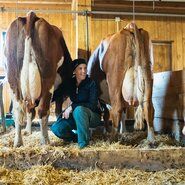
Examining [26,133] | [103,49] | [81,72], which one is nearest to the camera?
[81,72]

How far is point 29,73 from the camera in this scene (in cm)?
307

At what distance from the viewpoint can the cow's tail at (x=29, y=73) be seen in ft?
10.1

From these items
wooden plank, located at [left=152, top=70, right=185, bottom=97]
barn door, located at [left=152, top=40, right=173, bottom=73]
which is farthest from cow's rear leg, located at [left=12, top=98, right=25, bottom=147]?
barn door, located at [left=152, top=40, right=173, bottom=73]

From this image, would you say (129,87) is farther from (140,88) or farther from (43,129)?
(43,129)

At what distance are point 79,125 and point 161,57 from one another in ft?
17.6

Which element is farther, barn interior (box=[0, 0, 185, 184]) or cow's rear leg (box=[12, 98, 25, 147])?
cow's rear leg (box=[12, 98, 25, 147])

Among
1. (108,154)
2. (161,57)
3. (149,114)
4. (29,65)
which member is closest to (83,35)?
(29,65)

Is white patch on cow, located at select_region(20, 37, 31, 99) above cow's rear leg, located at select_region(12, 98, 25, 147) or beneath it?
above

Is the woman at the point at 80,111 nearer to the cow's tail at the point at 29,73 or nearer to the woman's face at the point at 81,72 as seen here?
the woman's face at the point at 81,72

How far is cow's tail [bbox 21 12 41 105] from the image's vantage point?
10.1 ft

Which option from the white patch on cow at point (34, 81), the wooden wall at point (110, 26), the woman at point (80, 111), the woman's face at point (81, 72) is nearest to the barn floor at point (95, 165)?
the woman at point (80, 111)

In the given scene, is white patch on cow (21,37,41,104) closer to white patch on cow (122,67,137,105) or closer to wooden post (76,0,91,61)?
white patch on cow (122,67,137,105)

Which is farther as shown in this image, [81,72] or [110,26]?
[110,26]

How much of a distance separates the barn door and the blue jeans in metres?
→ 4.93
